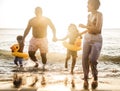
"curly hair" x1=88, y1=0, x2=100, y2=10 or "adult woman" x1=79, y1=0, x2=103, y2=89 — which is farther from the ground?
"curly hair" x1=88, y1=0, x2=100, y2=10

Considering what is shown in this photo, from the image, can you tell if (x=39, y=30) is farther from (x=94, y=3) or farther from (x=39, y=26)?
(x=94, y=3)

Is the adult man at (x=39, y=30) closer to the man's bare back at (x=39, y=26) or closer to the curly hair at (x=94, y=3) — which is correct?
the man's bare back at (x=39, y=26)

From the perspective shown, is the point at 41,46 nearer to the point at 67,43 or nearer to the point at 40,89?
the point at 67,43

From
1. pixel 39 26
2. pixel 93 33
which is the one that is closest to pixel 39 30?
pixel 39 26

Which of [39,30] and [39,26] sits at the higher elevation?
[39,26]

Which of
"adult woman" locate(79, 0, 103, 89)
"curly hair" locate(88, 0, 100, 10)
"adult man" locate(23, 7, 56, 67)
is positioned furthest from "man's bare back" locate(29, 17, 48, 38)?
"curly hair" locate(88, 0, 100, 10)

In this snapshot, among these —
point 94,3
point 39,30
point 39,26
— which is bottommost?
point 39,30

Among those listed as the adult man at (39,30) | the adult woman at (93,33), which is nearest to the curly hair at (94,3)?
the adult woman at (93,33)

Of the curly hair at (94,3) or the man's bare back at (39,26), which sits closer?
the curly hair at (94,3)

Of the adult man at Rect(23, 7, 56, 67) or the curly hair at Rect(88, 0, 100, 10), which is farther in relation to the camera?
the adult man at Rect(23, 7, 56, 67)

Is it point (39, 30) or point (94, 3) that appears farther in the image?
point (39, 30)

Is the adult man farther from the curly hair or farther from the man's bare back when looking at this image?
the curly hair

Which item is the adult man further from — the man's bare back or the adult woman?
the adult woman

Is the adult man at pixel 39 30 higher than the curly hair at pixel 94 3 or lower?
lower
